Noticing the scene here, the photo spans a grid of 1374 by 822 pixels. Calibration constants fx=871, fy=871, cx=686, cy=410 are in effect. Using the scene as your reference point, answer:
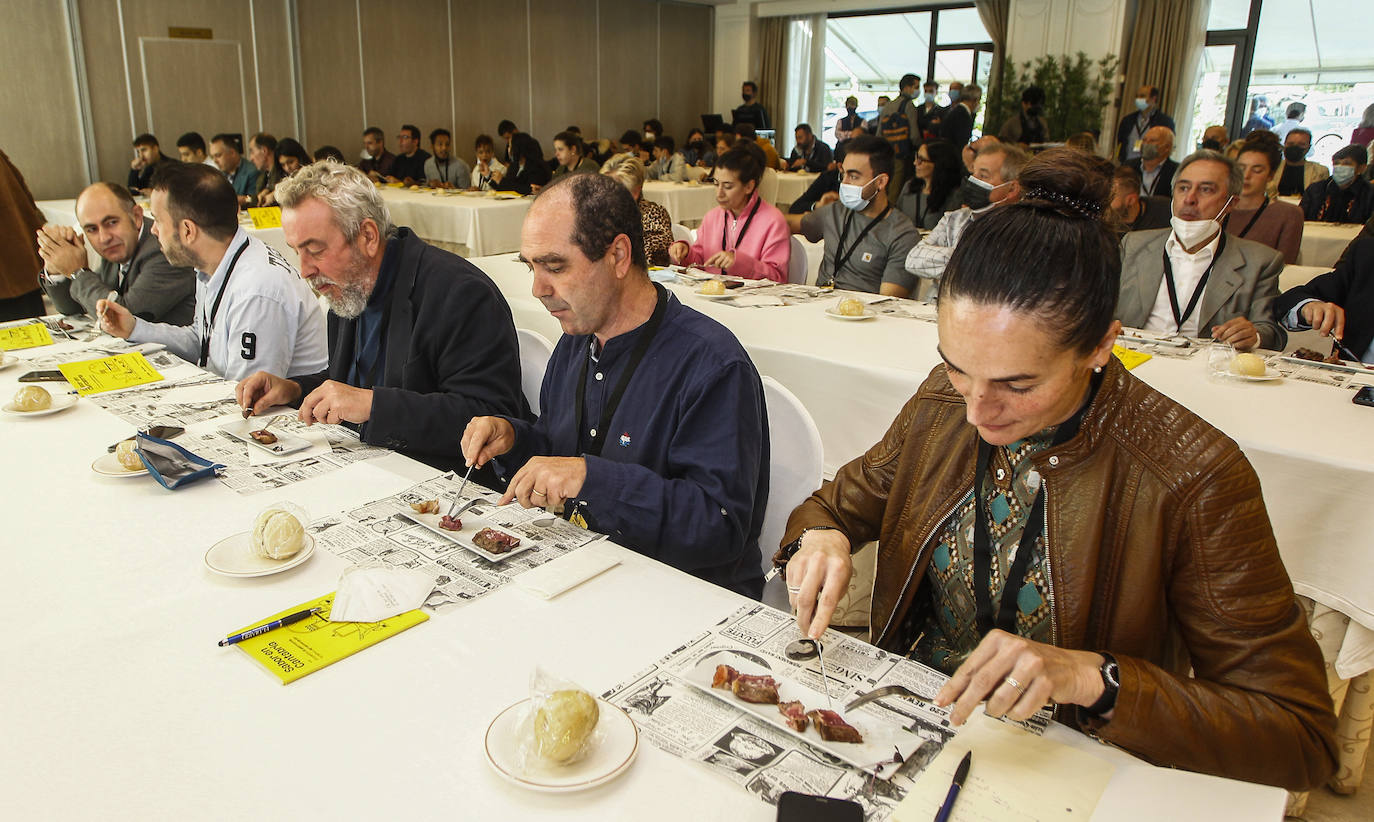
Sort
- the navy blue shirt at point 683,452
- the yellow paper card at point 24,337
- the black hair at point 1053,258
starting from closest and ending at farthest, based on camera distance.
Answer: the black hair at point 1053,258 → the navy blue shirt at point 683,452 → the yellow paper card at point 24,337

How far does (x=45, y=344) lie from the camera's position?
313cm

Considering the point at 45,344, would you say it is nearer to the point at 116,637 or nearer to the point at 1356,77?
the point at 116,637

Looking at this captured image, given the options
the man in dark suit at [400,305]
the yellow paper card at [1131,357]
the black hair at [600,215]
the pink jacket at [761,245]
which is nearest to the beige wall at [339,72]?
the pink jacket at [761,245]

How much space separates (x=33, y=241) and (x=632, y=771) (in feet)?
17.6

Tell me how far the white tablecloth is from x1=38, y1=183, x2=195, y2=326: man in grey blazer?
217 cm

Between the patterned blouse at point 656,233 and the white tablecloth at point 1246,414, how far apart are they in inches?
46.7

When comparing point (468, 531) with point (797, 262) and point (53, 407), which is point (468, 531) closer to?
point (53, 407)

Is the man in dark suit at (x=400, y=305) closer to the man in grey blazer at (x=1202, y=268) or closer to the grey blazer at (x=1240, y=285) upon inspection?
the grey blazer at (x=1240, y=285)

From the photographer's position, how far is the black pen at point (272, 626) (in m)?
1.27

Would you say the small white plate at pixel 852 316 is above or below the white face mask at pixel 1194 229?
below

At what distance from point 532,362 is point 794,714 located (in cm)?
175

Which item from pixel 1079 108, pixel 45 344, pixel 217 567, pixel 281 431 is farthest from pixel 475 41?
pixel 217 567

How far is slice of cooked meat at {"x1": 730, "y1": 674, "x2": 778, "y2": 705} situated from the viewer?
1.15 m

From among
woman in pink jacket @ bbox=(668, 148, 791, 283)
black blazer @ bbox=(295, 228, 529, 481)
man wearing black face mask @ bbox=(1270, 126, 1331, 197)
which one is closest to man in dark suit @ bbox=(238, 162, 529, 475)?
black blazer @ bbox=(295, 228, 529, 481)
